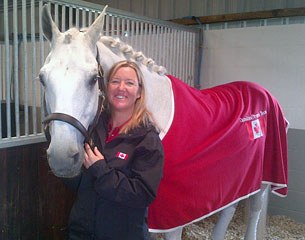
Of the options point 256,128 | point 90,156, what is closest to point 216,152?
point 256,128

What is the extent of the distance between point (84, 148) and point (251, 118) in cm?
99

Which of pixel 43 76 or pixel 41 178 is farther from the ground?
pixel 43 76

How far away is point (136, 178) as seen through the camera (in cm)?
87

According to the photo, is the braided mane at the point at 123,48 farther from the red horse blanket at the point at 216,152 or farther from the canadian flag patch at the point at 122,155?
the canadian flag patch at the point at 122,155

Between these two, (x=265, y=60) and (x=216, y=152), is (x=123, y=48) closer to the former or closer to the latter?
(x=216, y=152)

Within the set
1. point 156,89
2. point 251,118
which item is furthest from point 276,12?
point 156,89

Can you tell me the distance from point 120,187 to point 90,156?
124 mm

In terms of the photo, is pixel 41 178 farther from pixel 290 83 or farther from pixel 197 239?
pixel 290 83

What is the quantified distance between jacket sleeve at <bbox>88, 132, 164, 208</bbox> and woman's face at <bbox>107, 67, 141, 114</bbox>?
0.13 meters

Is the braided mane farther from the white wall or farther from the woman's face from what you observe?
the white wall

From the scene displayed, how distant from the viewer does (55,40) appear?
0.93 metres

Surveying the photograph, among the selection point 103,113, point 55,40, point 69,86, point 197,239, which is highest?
point 55,40

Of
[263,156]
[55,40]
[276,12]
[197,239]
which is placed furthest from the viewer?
[276,12]

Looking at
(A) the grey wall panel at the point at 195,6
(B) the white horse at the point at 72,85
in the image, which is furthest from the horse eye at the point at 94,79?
(A) the grey wall panel at the point at 195,6
